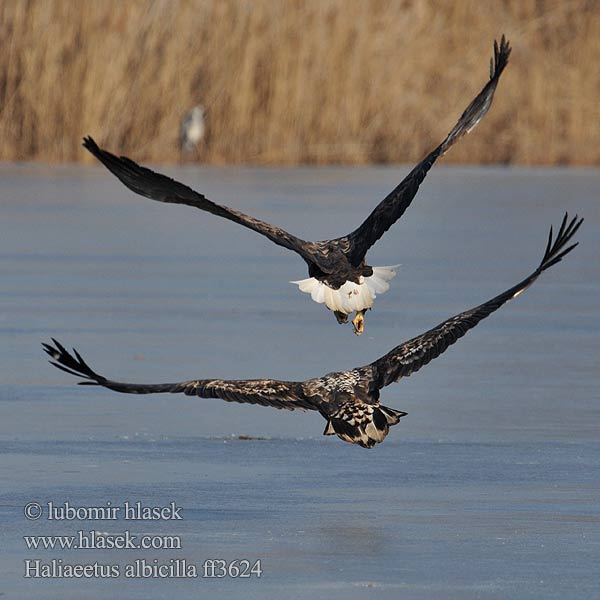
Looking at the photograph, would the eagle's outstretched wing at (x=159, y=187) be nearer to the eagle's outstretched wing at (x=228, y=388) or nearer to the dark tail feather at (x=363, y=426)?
the eagle's outstretched wing at (x=228, y=388)

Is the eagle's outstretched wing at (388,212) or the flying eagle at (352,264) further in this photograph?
the eagle's outstretched wing at (388,212)

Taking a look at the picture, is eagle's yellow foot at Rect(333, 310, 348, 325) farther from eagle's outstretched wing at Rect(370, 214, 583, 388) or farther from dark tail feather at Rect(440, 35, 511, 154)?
eagle's outstretched wing at Rect(370, 214, 583, 388)

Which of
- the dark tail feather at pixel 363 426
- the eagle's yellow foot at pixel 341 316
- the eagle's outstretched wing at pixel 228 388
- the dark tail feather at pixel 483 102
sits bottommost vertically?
the dark tail feather at pixel 363 426

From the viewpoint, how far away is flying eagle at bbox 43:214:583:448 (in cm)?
564

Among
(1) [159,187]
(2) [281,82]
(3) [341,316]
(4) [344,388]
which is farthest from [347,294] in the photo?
(2) [281,82]

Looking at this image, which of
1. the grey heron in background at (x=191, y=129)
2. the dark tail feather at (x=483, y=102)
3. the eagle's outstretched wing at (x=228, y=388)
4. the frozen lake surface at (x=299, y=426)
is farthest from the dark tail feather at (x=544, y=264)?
the grey heron in background at (x=191, y=129)

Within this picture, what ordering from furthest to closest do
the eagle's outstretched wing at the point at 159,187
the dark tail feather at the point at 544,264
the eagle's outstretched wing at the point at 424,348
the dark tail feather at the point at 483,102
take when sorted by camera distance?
1. the dark tail feather at the point at 483,102
2. the eagle's outstretched wing at the point at 159,187
3. the dark tail feather at the point at 544,264
4. the eagle's outstretched wing at the point at 424,348

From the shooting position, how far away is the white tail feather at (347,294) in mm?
7160

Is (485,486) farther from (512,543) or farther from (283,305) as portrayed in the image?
(283,305)

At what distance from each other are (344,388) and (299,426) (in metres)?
1.17

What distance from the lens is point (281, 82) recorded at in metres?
21.0

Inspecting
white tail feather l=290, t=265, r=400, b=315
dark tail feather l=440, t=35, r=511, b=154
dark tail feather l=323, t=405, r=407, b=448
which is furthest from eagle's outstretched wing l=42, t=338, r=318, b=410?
dark tail feather l=440, t=35, r=511, b=154

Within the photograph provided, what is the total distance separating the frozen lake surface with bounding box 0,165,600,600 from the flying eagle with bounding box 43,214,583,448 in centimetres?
22

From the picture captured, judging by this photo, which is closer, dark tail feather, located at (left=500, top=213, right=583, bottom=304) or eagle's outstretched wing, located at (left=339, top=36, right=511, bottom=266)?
dark tail feather, located at (left=500, top=213, right=583, bottom=304)
